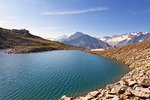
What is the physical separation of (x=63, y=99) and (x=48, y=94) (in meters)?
5.45

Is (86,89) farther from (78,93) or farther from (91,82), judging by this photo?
(91,82)

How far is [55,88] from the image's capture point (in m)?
28.3

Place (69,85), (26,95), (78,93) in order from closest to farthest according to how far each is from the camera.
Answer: (26,95)
(78,93)
(69,85)

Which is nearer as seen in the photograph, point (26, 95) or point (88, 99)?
point (88, 99)

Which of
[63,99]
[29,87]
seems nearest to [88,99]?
[63,99]

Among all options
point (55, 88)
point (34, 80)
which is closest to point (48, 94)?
point (55, 88)

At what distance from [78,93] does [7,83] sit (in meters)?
23.9

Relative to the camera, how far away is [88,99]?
20.1m

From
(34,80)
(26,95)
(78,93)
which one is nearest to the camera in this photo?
(26,95)

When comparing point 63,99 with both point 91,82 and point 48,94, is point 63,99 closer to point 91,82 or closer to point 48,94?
point 48,94

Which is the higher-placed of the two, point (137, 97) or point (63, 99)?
point (137, 97)

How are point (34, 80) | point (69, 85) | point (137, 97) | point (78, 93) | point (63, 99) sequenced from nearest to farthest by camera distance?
point (137, 97) → point (63, 99) → point (78, 93) → point (69, 85) → point (34, 80)

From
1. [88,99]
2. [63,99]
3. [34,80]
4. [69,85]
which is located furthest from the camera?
[34,80]

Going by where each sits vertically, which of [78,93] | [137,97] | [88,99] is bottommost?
[78,93]
